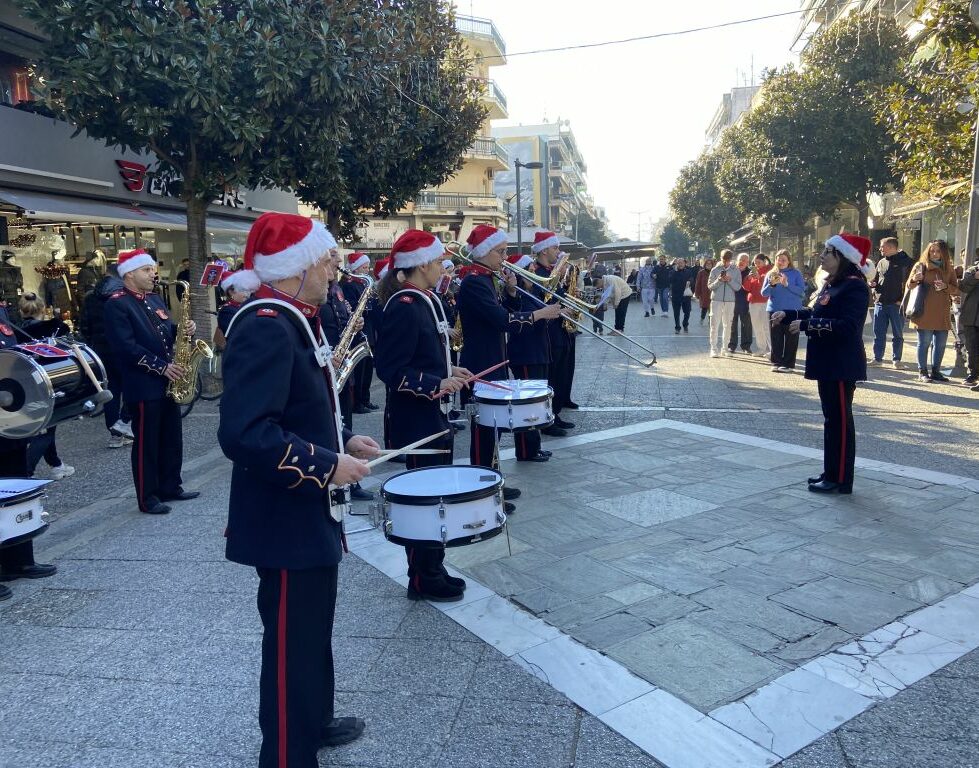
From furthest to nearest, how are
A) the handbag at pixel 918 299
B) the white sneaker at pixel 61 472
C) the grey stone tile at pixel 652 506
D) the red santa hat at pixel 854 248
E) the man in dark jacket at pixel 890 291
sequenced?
the man in dark jacket at pixel 890 291
the handbag at pixel 918 299
the white sneaker at pixel 61 472
the red santa hat at pixel 854 248
the grey stone tile at pixel 652 506

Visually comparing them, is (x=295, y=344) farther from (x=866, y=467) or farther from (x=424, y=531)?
(x=866, y=467)

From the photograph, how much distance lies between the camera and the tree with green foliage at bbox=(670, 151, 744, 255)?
48.4 metres

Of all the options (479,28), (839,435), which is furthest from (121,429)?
(479,28)

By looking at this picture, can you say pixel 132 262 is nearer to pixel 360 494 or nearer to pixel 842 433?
pixel 360 494

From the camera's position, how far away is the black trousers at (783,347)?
11.8 m

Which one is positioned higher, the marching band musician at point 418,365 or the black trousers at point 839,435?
the marching band musician at point 418,365

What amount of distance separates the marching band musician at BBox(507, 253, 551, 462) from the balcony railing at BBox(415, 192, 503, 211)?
37.1 m

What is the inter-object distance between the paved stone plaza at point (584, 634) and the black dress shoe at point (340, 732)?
61mm

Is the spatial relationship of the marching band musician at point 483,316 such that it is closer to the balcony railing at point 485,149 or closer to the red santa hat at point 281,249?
the red santa hat at point 281,249

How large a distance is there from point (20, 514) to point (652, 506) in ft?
13.0

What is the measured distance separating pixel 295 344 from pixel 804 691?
2.45m

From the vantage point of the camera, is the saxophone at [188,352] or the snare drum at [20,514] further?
the saxophone at [188,352]

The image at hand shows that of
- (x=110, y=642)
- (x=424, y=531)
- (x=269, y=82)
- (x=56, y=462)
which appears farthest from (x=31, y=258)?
(x=424, y=531)

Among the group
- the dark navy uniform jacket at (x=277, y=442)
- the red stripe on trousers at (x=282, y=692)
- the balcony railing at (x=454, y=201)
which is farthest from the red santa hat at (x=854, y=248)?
the balcony railing at (x=454, y=201)
